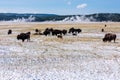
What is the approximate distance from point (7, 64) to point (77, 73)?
5895mm

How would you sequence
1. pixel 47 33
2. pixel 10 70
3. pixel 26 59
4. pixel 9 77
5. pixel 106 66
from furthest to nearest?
1. pixel 47 33
2. pixel 26 59
3. pixel 106 66
4. pixel 10 70
5. pixel 9 77

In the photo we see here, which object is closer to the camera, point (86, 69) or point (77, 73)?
point (77, 73)

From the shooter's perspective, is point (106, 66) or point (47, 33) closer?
point (106, 66)

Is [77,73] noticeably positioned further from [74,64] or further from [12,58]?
[12,58]

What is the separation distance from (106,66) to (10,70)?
6970 millimetres

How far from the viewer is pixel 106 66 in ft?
72.6

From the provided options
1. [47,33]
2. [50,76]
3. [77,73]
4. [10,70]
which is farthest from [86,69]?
[47,33]

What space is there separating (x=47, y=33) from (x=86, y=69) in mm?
40619

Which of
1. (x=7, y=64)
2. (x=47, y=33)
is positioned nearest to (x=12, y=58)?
(x=7, y=64)

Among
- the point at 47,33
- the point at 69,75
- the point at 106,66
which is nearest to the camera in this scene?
the point at 69,75

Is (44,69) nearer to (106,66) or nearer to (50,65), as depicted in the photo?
(50,65)

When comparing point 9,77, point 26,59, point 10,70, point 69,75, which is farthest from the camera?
point 26,59

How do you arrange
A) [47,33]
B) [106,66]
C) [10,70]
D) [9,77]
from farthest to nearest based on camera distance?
[47,33], [106,66], [10,70], [9,77]

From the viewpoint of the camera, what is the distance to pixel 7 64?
73.7 ft
